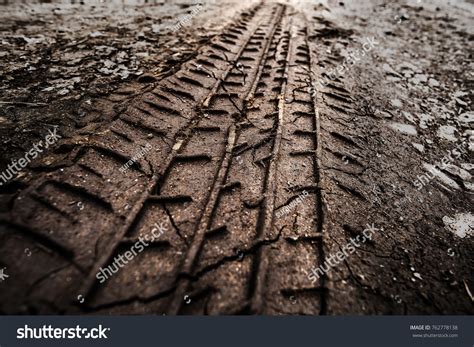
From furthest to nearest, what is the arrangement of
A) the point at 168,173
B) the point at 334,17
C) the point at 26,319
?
the point at 334,17 → the point at 168,173 → the point at 26,319

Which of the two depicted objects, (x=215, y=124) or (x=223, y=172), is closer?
(x=223, y=172)

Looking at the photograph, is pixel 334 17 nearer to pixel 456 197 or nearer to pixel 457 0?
pixel 457 0

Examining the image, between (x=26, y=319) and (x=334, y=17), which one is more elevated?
(x=334, y=17)

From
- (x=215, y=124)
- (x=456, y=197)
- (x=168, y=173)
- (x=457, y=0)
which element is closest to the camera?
(x=168, y=173)

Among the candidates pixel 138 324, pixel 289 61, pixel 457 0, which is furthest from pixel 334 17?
pixel 138 324

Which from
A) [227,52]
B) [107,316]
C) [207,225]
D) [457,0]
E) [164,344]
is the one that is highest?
[457,0]

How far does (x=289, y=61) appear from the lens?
4.04 meters

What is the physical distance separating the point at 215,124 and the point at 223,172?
0.71 m
